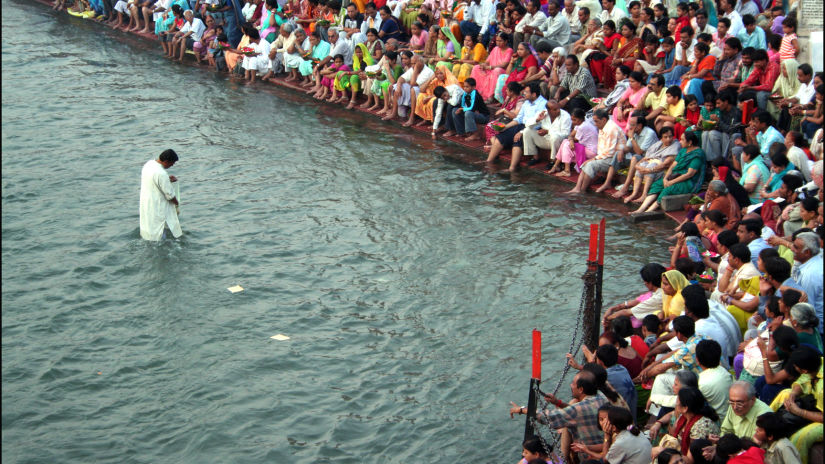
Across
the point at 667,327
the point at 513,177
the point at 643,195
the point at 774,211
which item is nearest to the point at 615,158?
the point at 643,195

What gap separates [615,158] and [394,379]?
585 centimetres

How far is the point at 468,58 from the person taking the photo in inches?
686

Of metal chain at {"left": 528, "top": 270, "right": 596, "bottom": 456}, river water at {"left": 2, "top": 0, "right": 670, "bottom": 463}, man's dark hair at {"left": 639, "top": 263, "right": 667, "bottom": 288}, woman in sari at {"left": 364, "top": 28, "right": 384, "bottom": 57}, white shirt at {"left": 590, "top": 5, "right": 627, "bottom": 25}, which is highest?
white shirt at {"left": 590, "top": 5, "right": 627, "bottom": 25}

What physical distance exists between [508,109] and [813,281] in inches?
322

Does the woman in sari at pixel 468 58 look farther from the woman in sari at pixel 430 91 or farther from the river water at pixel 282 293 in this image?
the river water at pixel 282 293

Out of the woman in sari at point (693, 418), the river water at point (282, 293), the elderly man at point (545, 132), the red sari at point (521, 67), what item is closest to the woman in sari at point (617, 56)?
the red sari at point (521, 67)

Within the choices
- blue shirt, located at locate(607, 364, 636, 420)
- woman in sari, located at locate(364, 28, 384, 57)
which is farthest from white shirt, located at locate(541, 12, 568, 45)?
blue shirt, located at locate(607, 364, 636, 420)

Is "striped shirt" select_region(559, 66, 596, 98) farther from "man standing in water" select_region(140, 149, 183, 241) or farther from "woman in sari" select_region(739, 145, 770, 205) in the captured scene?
"man standing in water" select_region(140, 149, 183, 241)

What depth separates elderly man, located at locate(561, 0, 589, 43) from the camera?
16.8 meters

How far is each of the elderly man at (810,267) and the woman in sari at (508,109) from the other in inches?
284

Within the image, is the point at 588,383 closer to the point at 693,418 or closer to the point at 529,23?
the point at 693,418

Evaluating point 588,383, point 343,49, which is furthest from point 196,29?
point 588,383

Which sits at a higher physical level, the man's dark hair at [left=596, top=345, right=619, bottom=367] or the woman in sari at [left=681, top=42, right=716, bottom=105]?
the woman in sari at [left=681, top=42, right=716, bottom=105]

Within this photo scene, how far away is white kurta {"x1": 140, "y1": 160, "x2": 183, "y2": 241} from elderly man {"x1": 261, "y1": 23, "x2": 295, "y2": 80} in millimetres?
9196
